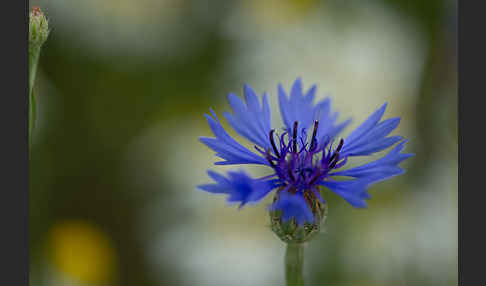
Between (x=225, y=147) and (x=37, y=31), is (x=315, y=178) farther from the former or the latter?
(x=37, y=31)

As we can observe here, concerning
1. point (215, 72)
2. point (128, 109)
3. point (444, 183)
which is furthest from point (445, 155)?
point (128, 109)

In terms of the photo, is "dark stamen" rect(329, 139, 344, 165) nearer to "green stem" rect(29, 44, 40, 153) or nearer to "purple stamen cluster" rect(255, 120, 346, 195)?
"purple stamen cluster" rect(255, 120, 346, 195)

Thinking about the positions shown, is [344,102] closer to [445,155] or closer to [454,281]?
[445,155]

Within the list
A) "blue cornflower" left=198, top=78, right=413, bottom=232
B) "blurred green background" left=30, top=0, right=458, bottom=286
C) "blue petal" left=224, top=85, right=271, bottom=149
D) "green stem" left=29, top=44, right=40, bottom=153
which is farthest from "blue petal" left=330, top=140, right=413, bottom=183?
"blurred green background" left=30, top=0, right=458, bottom=286

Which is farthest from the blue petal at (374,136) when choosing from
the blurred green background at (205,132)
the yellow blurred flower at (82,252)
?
the yellow blurred flower at (82,252)

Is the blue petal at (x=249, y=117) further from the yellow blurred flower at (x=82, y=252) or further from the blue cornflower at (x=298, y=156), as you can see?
the yellow blurred flower at (x=82, y=252)

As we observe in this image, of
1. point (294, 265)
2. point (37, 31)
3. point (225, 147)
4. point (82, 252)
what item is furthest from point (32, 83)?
point (82, 252)
